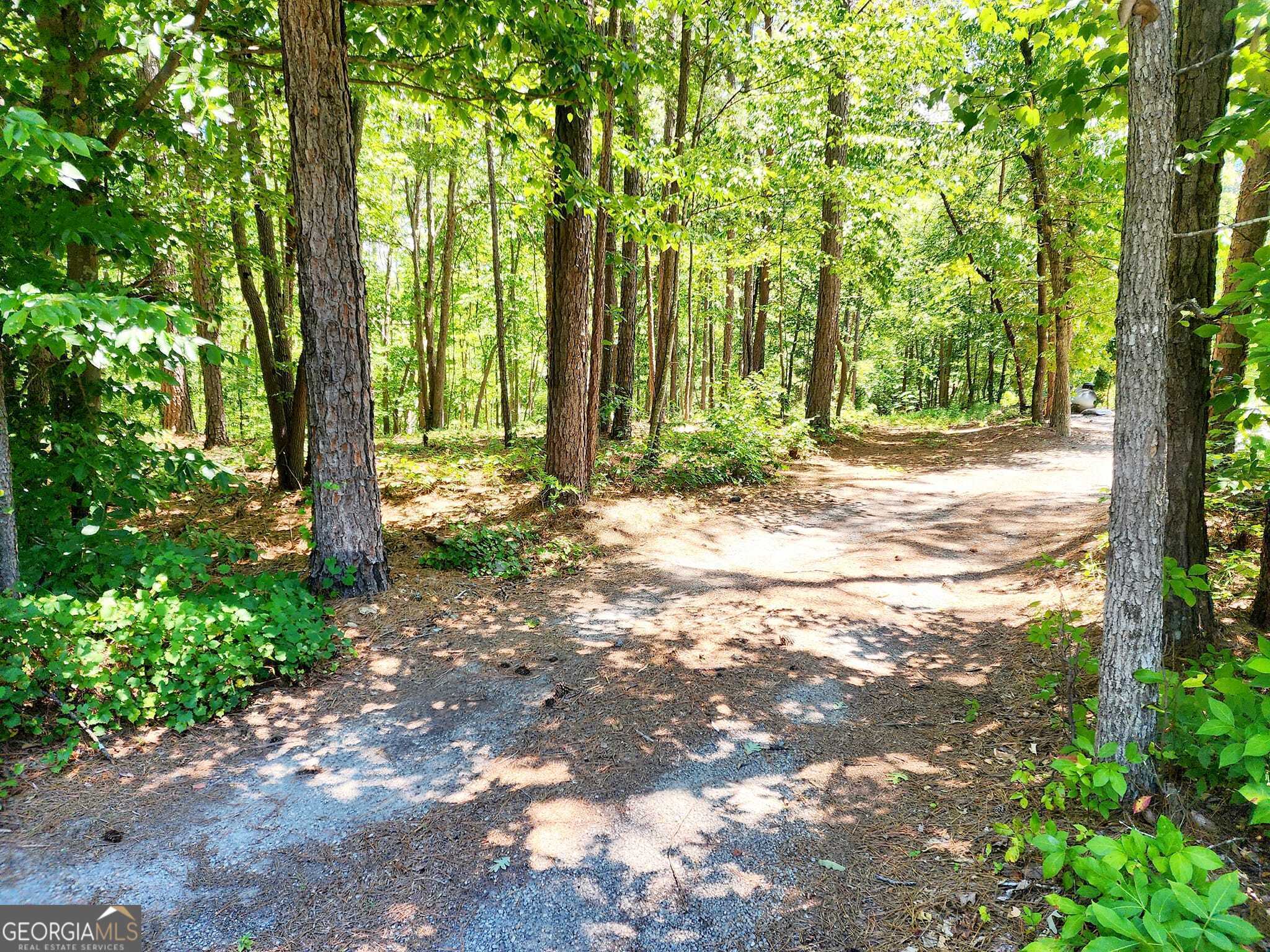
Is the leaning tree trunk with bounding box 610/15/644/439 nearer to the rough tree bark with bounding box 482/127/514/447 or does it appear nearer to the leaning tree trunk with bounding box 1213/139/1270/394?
the rough tree bark with bounding box 482/127/514/447

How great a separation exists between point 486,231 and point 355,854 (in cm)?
2332

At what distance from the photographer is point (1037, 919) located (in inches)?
78.8

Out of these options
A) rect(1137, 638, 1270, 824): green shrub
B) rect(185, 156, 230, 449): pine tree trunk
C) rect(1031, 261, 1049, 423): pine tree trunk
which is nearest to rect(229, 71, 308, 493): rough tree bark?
rect(185, 156, 230, 449): pine tree trunk

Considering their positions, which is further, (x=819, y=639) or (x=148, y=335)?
(x=819, y=639)

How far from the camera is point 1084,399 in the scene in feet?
77.7

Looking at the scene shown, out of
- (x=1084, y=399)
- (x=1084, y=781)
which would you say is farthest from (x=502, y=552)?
(x=1084, y=399)

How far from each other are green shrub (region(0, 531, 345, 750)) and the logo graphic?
1184mm

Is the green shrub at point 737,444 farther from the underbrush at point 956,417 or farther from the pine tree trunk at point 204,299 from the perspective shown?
the underbrush at point 956,417

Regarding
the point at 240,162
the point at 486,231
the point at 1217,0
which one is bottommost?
the point at 1217,0

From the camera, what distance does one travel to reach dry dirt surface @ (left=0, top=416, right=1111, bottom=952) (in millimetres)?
2373

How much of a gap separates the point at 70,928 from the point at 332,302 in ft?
14.2

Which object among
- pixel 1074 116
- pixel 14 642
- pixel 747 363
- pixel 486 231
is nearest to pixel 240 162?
pixel 14 642

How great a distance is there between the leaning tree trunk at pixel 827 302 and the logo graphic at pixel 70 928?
1447 centimetres

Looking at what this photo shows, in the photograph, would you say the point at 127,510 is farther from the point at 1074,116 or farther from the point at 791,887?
the point at 1074,116
